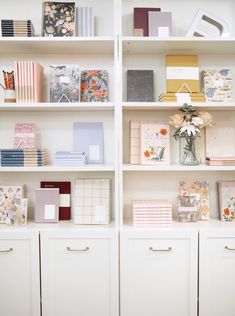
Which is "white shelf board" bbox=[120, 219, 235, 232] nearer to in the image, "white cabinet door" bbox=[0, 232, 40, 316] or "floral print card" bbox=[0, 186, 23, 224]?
"white cabinet door" bbox=[0, 232, 40, 316]

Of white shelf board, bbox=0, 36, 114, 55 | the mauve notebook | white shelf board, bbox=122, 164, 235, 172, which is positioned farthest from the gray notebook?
the mauve notebook

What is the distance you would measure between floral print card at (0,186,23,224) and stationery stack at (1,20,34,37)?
1.00 meters

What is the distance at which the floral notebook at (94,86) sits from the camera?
7.45 feet

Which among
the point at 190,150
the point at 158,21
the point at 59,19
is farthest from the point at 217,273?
the point at 59,19

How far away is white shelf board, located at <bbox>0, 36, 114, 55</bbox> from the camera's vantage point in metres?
2.08

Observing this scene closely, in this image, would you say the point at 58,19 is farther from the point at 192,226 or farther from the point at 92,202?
the point at 192,226

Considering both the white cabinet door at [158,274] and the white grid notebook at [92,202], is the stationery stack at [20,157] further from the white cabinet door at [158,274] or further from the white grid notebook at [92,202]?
the white cabinet door at [158,274]

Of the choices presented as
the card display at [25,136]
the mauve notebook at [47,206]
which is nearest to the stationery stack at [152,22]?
the card display at [25,136]

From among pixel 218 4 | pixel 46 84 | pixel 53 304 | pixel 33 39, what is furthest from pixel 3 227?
pixel 218 4

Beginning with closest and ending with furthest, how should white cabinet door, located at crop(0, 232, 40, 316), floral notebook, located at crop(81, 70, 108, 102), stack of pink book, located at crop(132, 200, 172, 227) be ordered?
1. white cabinet door, located at crop(0, 232, 40, 316)
2. stack of pink book, located at crop(132, 200, 172, 227)
3. floral notebook, located at crop(81, 70, 108, 102)

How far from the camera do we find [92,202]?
2.22 metres

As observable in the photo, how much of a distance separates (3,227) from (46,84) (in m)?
1.02

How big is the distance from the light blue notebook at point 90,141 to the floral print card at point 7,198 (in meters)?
0.49

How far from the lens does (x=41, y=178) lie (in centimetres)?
242
